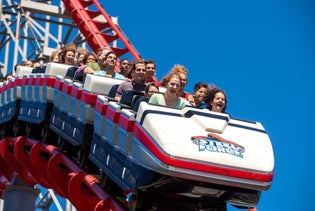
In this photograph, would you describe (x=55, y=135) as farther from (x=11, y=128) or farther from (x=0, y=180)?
(x=0, y=180)

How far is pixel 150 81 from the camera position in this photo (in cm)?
774

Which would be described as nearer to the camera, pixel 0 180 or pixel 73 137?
pixel 73 137

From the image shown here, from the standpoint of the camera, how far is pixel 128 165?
6230 millimetres

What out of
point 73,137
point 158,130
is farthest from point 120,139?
point 73,137

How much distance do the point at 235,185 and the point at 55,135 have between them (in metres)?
3.54

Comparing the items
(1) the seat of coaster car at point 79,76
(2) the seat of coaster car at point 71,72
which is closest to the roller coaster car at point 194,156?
(1) the seat of coaster car at point 79,76

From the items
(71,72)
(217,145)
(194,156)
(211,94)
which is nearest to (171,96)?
(211,94)

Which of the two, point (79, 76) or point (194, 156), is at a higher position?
point (79, 76)

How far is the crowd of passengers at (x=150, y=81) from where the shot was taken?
652 cm

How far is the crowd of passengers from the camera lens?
6516 millimetres

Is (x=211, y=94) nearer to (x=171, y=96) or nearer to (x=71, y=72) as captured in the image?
(x=171, y=96)

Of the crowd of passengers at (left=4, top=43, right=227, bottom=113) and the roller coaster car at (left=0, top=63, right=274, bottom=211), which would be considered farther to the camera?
the crowd of passengers at (left=4, top=43, right=227, bottom=113)

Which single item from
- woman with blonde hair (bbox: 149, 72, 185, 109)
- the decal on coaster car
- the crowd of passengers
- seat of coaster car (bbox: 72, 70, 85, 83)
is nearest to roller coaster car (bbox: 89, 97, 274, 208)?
the decal on coaster car

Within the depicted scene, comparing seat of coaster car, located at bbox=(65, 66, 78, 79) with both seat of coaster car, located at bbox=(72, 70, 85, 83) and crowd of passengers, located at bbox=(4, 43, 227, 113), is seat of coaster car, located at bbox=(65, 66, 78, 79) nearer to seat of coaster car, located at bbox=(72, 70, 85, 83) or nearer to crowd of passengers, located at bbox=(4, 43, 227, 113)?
crowd of passengers, located at bbox=(4, 43, 227, 113)
